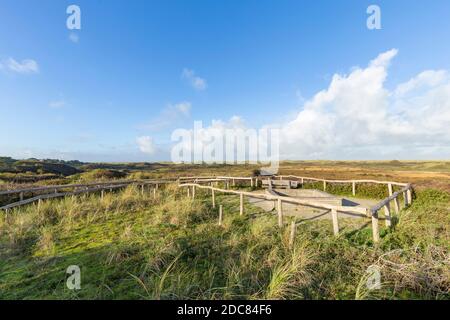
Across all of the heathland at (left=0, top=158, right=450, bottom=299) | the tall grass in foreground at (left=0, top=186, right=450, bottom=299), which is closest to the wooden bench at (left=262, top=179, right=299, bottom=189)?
the heathland at (left=0, top=158, right=450, bottom=299)

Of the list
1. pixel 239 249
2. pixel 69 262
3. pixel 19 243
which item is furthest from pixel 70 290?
pixel 19 243

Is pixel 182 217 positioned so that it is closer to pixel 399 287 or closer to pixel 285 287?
pixel 285 287

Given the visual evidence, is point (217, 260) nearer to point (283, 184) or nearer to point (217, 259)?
point (217, 259)

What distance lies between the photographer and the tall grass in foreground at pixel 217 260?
3521 millimetres

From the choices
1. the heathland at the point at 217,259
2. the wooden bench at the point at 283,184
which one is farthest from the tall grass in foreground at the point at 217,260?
the wooden bench at the point at 283,184

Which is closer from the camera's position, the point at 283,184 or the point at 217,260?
the point at 217,260

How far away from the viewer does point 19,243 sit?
251 inches

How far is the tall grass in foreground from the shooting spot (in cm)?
352

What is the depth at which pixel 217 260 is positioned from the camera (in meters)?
4.75

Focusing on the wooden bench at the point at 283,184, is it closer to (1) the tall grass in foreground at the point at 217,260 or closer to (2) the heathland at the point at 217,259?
(2) the heathland at the point at 217,259

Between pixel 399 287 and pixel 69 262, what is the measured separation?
638 centimetres

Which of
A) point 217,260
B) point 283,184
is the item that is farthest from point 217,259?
point 283,184

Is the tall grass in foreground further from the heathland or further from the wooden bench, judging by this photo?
the wooden bench
